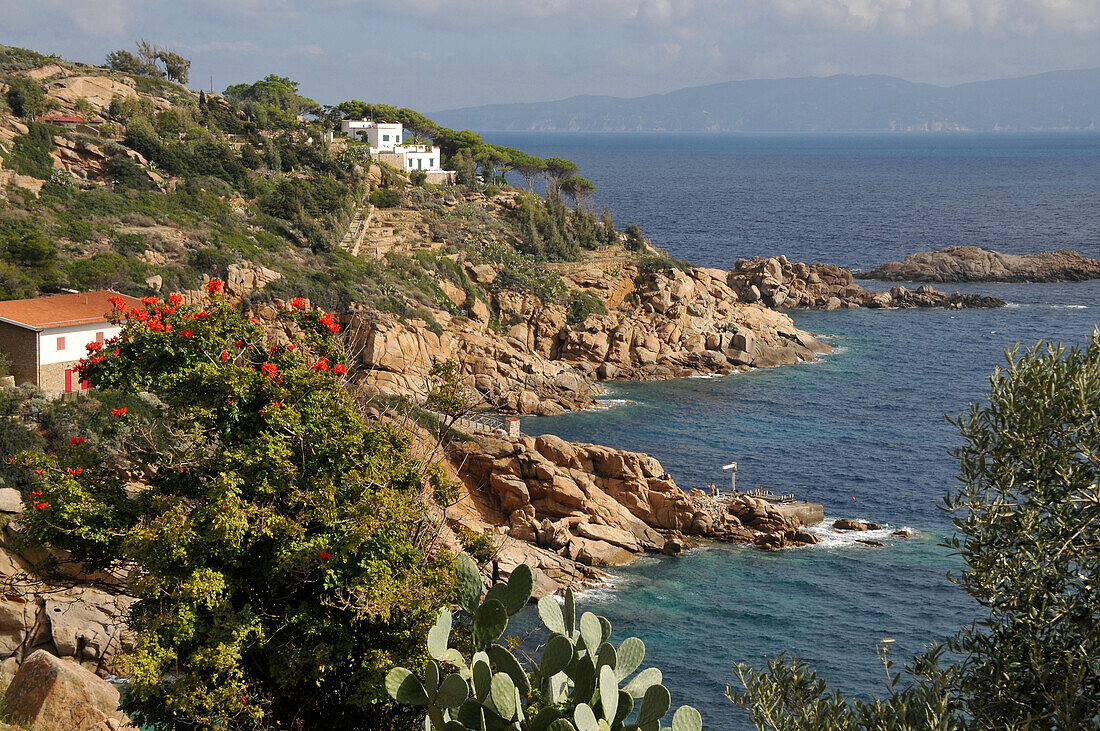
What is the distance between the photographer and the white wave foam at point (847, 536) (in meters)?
35.6

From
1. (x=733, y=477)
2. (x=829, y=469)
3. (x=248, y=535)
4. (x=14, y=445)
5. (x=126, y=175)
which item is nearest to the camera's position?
(x=248, y=535)

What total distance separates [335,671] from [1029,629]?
808 centimetres

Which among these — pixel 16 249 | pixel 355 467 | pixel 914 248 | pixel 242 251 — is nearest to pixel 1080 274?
pixel 914 248

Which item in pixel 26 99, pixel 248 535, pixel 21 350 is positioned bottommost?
pixel 21 350

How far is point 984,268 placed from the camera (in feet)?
308

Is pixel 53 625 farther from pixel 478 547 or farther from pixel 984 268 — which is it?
pixel 984 268

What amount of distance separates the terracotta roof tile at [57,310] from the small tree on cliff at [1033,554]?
30453 millimetres

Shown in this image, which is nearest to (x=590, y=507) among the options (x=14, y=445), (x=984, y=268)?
(x=14, y=445)

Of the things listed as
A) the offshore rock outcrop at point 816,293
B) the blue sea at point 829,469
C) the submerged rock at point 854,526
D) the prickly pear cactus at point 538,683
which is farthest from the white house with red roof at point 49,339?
the offshore rock outcrop at point 816,293

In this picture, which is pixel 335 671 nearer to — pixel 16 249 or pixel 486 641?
pixel 486 641

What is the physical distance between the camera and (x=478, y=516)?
34.8 m

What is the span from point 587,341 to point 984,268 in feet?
177

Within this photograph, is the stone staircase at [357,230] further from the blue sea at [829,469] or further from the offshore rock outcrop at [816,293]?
the offshore rock outcrop at [816,293]

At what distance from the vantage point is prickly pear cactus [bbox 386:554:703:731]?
8930 mm
